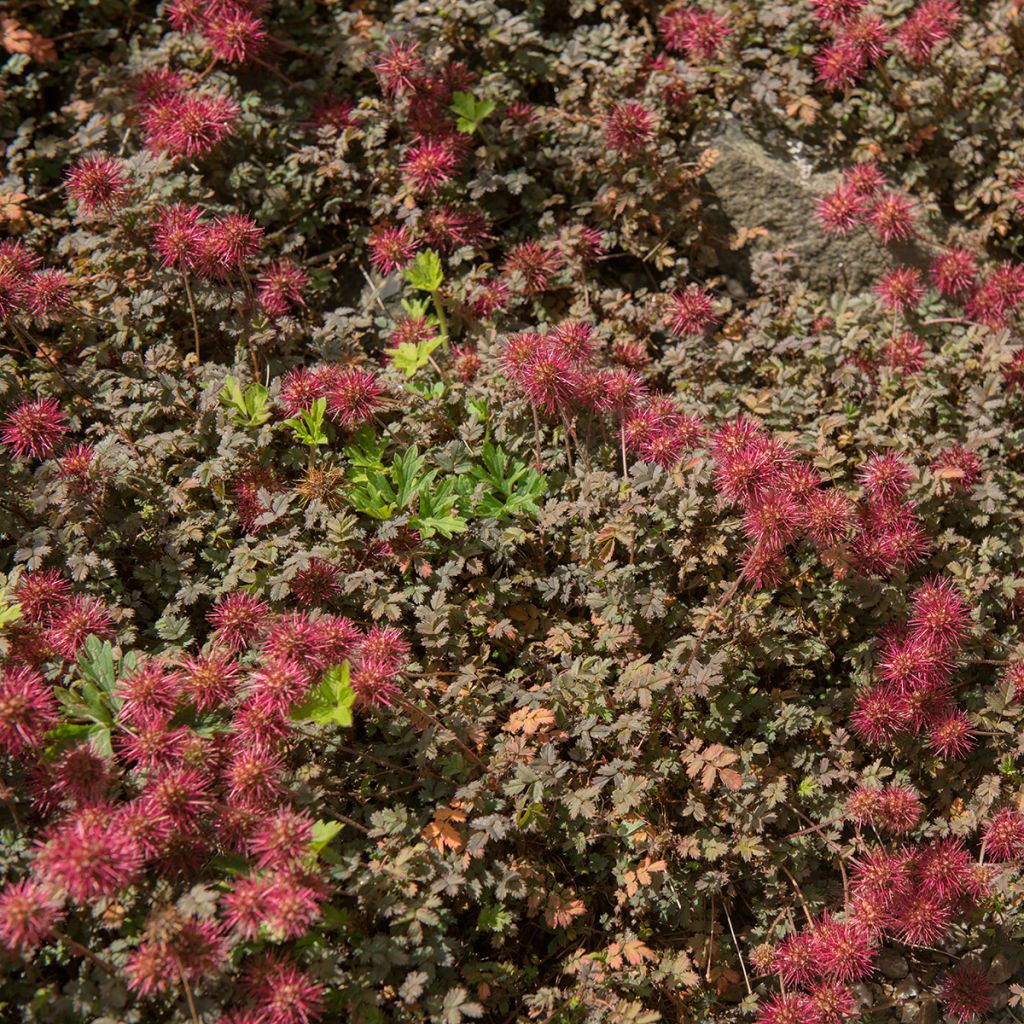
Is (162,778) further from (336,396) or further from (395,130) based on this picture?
(395,130)

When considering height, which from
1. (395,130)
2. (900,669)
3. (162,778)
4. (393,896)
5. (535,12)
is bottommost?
(393,896)

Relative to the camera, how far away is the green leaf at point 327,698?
292 cm

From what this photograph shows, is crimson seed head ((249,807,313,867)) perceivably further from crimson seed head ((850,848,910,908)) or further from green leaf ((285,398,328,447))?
crimson seed head ((850,848,910,908))

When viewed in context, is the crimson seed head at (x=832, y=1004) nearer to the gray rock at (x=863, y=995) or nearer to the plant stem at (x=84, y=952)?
the gray rock at (x=863, y=995)

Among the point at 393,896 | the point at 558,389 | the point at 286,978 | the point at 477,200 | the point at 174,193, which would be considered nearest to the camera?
the point at 286,978

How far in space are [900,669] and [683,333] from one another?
5.74ft

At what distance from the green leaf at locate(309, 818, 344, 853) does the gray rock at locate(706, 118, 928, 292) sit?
3.27m

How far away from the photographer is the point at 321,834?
2.89 meters

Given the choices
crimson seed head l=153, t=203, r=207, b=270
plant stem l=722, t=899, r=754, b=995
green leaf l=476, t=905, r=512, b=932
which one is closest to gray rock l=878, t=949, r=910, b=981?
plant stem l=722, t=899, r=754, b=995

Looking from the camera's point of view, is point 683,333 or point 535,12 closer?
point 683,333

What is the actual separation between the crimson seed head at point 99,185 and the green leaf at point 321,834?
2.73 m

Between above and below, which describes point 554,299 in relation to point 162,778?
above

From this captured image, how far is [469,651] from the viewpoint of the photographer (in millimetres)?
3770

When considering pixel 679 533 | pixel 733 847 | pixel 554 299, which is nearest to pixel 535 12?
pixel 554 299
